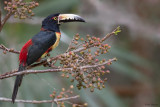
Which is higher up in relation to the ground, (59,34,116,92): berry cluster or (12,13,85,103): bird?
(12,13,85,103): bird

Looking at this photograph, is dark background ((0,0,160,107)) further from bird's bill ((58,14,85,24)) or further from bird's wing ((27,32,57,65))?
bird's wing ((27,32,57,65))

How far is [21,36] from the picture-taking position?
591 centimetres

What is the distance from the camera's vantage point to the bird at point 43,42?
328 centimetres

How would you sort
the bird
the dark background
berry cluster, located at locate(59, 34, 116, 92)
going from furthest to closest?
the dark background < the bird < berry cluster, located at locate(59, 34, 116, 92)

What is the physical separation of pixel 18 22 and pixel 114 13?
88.7 inches

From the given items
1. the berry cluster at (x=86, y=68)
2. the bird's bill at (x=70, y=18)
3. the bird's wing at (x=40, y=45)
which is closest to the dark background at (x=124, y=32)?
the bird's bill at (x=70, y=18)

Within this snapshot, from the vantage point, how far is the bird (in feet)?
10.8

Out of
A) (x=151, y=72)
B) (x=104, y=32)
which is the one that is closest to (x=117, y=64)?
(x=104, y=32)

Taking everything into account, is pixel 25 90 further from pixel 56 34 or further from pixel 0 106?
pixel 56 34

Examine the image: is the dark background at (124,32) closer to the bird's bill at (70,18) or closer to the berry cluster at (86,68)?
the bird's bill at (70,18)

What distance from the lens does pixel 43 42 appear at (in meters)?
3.50

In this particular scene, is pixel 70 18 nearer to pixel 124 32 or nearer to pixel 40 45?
pixel 40 45

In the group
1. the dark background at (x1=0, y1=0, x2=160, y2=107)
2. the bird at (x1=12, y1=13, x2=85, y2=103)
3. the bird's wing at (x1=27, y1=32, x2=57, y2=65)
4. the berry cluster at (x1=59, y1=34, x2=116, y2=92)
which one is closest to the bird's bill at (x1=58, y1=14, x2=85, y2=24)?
the bird at (x1=12, y1=13, x2=85, y2=103)

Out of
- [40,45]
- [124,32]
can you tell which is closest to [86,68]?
[40,45]
